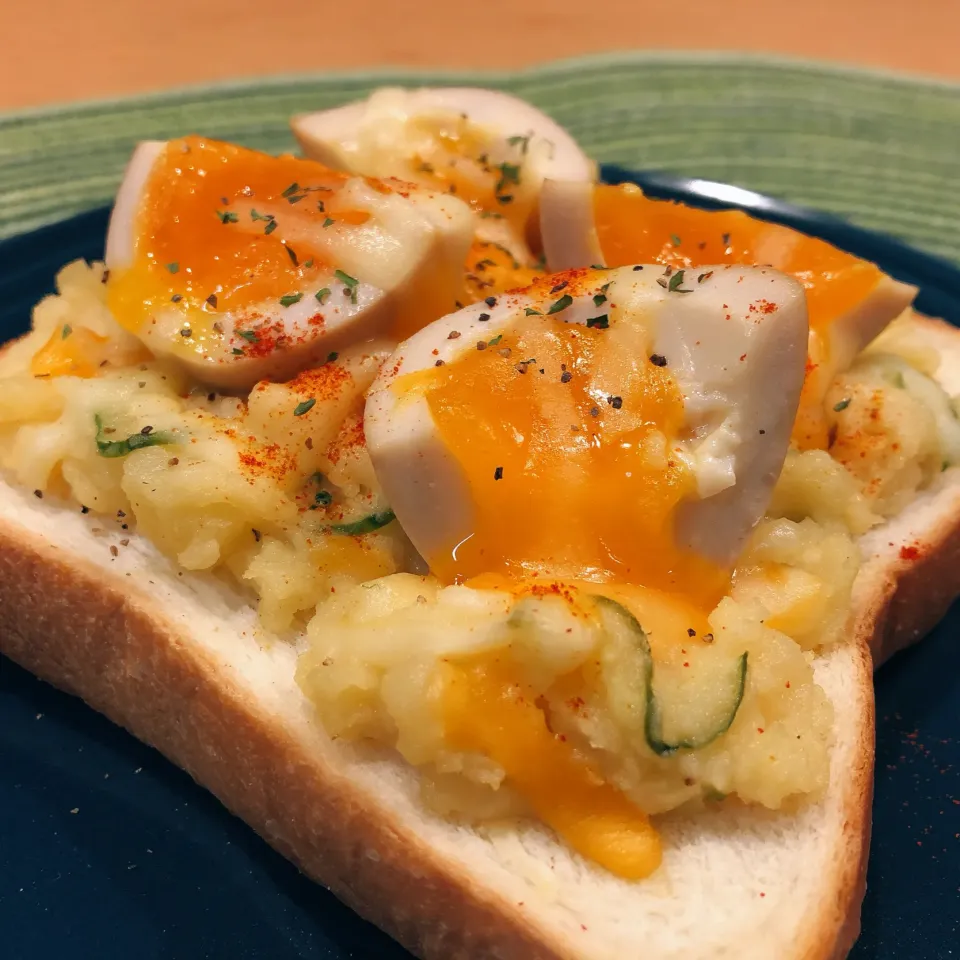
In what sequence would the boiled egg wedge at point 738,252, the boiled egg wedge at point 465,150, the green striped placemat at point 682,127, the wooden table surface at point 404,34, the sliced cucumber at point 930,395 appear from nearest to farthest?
the boiled egg wedge at point 738,252, the sliced cucumber at point 930,395, the boiled egg wedge at point 465,150, the green striped placemat at point 682,127, the wooden table surface at point 404,34

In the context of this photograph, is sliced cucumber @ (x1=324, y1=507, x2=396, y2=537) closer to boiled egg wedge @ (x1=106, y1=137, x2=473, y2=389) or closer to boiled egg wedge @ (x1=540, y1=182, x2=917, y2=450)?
boiled egg wedge @ (x1=106, y1=137, x2=473, y2=389)

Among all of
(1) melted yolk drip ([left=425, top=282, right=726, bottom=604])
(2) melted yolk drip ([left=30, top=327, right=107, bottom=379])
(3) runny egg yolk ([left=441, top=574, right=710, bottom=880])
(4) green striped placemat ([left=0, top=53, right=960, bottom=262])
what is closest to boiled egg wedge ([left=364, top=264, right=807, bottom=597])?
(1) melted yolk drip ([left=425, top=282, right=726, bottom=604])

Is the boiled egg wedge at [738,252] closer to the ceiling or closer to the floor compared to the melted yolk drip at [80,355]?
closer to the ceiling

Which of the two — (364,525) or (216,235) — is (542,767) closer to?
(364,525)

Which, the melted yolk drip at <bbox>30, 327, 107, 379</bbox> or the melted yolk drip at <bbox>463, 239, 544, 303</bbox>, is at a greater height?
the melted yolk drip at <bbox>463, 239, 544, 303</bbox>

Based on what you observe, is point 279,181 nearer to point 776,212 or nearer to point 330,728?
point 330,728

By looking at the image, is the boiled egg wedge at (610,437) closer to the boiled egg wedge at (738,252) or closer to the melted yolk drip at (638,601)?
the melted yolk drip at (638,601)

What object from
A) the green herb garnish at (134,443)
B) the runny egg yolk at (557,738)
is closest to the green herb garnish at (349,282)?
the green herb garnish at (134,443)
